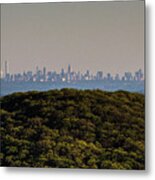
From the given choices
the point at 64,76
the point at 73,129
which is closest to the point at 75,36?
the point at 64,76

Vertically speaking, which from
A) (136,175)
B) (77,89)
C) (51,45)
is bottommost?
(136,175)

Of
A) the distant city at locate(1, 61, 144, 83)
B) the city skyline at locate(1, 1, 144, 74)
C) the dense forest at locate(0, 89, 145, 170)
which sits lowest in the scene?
the dense forest at locate(0, 89, 145, 170)

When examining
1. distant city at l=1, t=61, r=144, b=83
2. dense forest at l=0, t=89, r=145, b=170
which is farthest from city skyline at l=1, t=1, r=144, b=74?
dense forest at l=0, t=89, r=145, b=170

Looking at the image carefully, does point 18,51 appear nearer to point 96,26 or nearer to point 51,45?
point 51,45

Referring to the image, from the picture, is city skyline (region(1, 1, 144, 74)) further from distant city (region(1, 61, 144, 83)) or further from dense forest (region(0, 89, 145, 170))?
dense forest (region(0, 89, 145, 170))

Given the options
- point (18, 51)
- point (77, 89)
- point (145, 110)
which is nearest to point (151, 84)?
point (145, 110)

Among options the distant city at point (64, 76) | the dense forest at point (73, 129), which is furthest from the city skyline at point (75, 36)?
the dense forest at point (73, 129)
